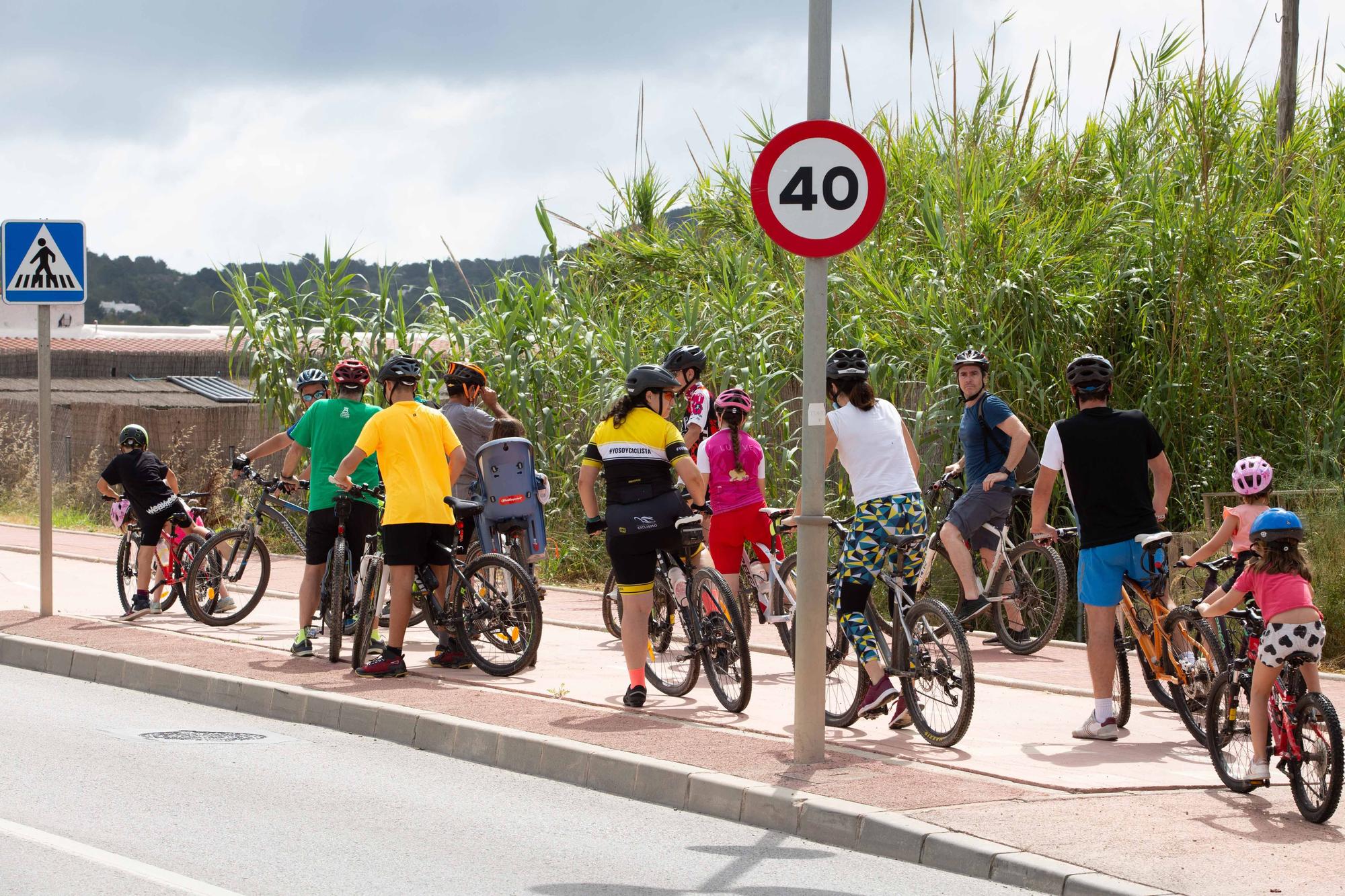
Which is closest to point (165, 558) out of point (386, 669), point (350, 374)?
point (350, 374)

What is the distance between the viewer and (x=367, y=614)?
33.8ft

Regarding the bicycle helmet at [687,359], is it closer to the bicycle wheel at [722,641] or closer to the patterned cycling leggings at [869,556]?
the bicycle wheel at [722,641]

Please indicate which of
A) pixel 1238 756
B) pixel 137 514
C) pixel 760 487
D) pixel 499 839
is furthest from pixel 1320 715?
pixel 137 514

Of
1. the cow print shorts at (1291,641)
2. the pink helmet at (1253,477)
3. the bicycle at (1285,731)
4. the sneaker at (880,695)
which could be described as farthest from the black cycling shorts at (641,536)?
the cow print shorts at (1291,641)

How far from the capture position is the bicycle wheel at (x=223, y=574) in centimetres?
1275

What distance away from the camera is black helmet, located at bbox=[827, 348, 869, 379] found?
8664 mm

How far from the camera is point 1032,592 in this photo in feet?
37.7

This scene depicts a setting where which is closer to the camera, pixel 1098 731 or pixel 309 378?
pixel 1098 731

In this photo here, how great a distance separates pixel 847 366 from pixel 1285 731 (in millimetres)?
2988

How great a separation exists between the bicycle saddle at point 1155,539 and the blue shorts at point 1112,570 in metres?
0.11

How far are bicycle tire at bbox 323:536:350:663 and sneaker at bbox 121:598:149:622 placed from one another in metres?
2.99

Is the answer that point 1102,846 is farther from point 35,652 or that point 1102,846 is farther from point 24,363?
point 24,363

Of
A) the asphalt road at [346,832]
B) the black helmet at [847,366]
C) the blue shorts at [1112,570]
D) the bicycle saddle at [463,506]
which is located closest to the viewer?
the asphalt road at [346,832]

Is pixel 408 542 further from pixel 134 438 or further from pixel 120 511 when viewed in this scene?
pixel 120 511
